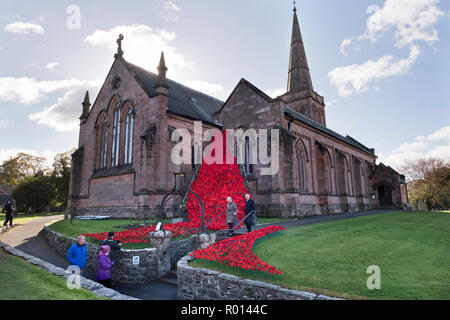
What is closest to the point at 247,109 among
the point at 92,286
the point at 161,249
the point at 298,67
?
the point at 161,249

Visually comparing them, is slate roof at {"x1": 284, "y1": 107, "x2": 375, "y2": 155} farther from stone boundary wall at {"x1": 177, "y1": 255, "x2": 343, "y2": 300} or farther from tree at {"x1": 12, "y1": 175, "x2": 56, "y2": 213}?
tree at {"x1": 12, "y1": 175, "x2": 56, "y2": 213}

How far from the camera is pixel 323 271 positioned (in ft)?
22.1

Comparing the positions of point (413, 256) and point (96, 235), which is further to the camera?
point (96, 235)

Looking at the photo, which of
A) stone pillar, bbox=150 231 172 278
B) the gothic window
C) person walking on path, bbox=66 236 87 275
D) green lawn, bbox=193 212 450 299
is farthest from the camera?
the gothic window

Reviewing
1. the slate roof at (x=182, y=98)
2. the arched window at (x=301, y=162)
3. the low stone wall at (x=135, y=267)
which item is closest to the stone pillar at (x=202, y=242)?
the low stone wall at (x=135, y=267)

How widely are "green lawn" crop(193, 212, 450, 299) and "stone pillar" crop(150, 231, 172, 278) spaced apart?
2.82m

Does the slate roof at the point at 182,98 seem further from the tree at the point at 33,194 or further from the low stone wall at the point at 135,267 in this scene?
the tree at the point at 33,194

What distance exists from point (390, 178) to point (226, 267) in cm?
4013

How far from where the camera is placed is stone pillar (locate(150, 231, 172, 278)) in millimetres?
10719

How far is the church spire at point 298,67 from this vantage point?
135ft

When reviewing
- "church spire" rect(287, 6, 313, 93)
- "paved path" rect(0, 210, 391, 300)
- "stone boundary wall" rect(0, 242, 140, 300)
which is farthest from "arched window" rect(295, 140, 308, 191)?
"stone boundary wall" rect(0, 242, 140, 300)
